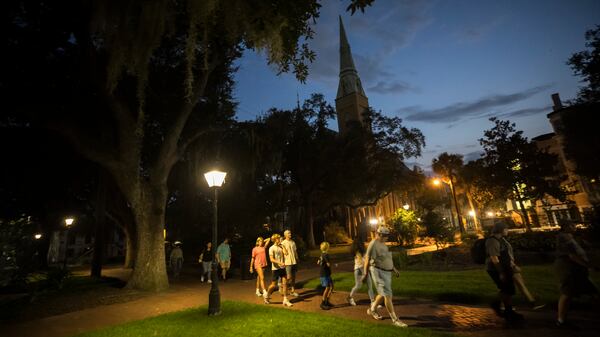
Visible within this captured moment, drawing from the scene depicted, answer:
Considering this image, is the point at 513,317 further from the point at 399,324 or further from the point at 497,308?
the point at 399,324

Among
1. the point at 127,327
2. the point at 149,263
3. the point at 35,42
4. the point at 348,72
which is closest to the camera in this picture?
the point at 127,327

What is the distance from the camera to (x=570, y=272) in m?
4.82

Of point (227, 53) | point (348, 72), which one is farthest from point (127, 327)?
point (348, 72)

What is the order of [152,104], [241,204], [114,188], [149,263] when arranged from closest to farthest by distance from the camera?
[149,263]
[152,104]
[114,188]
[241,204]

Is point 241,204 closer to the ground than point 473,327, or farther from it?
farther from it

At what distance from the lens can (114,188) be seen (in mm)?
18672

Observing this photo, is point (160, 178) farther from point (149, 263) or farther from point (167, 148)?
point (149, 263)

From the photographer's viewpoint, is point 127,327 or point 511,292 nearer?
point 511,292

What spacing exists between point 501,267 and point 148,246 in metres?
10.5

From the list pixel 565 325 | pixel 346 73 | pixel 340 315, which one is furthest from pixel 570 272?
pixel 346 73

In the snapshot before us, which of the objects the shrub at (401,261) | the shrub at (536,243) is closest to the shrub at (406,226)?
the shrub at (536,243)

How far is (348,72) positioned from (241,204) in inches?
1974

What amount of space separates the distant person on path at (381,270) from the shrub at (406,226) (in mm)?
18272

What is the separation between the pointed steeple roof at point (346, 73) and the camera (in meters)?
61.8
